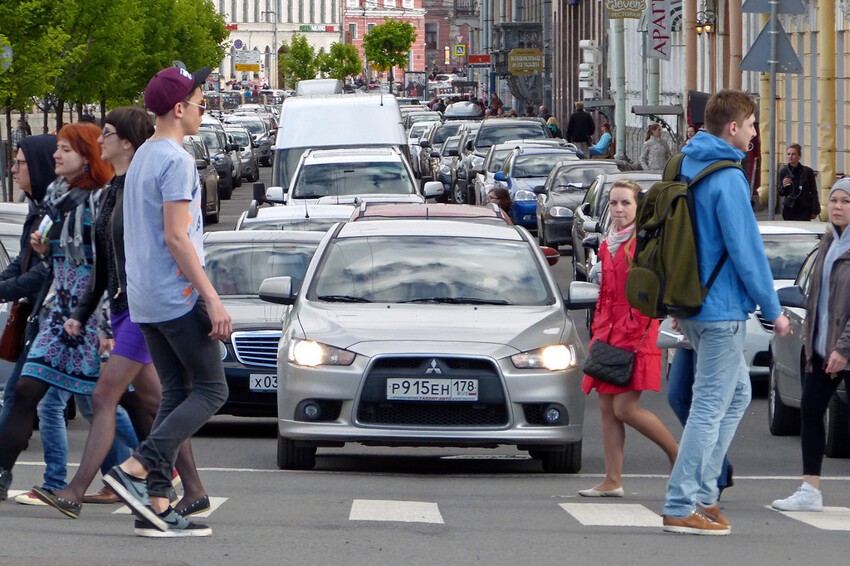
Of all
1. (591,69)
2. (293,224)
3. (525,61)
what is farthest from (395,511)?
(525,61)

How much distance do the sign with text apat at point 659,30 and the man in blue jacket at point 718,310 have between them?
3347cm

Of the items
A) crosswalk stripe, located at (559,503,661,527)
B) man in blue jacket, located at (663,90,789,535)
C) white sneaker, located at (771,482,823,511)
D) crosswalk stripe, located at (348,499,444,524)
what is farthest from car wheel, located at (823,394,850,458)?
man in blue jacket, located at (663,90,789,535)

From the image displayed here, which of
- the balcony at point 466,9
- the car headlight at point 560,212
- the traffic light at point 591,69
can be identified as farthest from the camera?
the balcony at point 466,9

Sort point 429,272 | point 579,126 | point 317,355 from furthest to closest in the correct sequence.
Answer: point 579,126 < point 429,272 < point 317,355

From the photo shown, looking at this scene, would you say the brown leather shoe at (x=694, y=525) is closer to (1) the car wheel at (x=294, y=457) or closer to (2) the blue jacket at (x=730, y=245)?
(2) the blue jacket at (x=730, y=245)

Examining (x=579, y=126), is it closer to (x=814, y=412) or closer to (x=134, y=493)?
(x=814, y=412)

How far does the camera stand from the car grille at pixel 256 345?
42.7 feet

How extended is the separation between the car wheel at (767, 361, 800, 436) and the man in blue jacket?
5391mm

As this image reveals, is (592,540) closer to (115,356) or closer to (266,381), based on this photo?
(115,356)

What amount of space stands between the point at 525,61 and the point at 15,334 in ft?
238

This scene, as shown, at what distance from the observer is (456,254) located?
11.7 metres

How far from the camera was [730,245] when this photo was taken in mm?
7805

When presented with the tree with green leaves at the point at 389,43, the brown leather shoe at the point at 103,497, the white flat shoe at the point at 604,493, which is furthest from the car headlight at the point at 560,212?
the tree with green leaves at the point at 389,43

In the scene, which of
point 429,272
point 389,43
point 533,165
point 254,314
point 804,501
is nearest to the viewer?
point 804,501
